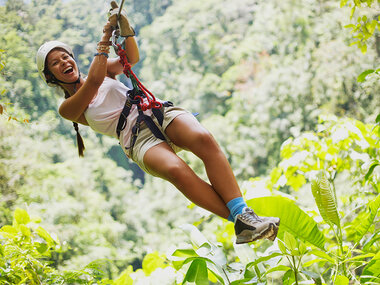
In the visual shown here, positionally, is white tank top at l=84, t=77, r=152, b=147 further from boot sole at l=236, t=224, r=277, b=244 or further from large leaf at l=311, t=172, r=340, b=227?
large leaf at l=311, t=172, r=340, b=227

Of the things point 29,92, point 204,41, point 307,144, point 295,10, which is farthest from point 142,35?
point 307,144

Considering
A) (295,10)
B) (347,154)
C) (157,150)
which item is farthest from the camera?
(295,10)

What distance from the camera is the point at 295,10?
46.7 feet

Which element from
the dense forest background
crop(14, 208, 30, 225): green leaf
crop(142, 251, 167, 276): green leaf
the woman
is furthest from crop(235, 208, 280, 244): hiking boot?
the dense forest background

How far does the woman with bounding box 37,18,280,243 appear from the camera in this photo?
1.46 metres

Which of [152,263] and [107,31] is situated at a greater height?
[107,31]

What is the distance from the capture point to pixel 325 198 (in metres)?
1.52

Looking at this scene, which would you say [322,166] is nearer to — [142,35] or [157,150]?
[157,150]

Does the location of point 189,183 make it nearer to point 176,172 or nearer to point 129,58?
point 176,172

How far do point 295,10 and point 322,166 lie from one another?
41.2 feet

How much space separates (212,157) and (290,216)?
36 centimetres

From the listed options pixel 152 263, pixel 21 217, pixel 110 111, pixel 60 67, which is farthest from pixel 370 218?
pixel 21 217

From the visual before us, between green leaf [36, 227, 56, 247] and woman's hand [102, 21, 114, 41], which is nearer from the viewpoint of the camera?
woman's hand [102, 21, 114, 41]

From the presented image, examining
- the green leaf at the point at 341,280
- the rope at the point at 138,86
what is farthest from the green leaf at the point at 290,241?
the rope at the point at 138,86
